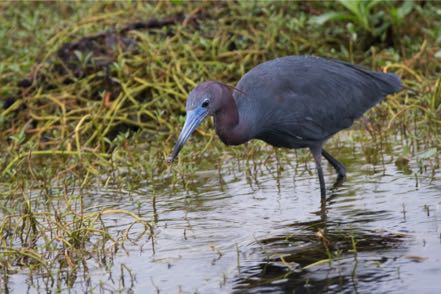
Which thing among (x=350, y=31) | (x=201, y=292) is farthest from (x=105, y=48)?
(x=201, y=292)

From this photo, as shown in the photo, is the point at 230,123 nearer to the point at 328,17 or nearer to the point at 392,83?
the point at 392,83

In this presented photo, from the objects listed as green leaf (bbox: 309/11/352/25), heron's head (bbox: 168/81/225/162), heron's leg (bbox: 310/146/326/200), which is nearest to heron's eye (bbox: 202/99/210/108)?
heron's head (bbox: 168/81/225/162)

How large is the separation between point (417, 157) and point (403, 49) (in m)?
2.26

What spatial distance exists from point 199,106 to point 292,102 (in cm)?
85

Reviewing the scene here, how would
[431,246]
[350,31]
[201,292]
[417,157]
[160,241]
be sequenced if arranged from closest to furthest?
[201,292] < [431,246] < [160,241] < [417,157] < [350,31]

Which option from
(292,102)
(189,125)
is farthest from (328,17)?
(189,125)

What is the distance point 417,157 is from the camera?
22.2 ft

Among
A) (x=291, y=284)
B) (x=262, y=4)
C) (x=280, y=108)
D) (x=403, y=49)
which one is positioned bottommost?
(x=291, y=284)

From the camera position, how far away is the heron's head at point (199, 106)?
5672 millimetres

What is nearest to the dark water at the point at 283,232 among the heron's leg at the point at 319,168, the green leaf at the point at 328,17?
the heron's leg at the point at 319,168

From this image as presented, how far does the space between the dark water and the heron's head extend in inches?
21.8

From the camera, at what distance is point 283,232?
5.60m

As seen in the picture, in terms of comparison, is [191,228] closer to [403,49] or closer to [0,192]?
[0,192]

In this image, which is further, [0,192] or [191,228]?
[0,192]
